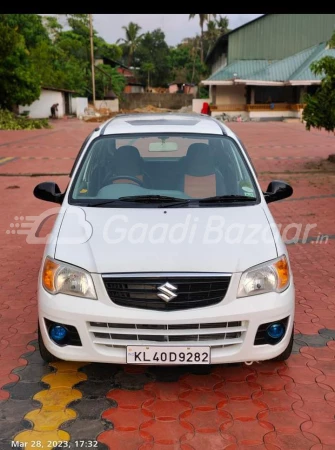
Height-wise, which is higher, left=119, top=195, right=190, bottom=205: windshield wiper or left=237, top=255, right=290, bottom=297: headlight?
left=119, top=195, right=190, bottom=205: windshield wiper

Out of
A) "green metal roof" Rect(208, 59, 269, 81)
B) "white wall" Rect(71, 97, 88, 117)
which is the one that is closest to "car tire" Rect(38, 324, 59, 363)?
"green metal roof" Rect(208, 59, 269, 81)

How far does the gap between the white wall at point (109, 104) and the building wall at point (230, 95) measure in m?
14.7

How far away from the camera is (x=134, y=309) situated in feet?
10.6

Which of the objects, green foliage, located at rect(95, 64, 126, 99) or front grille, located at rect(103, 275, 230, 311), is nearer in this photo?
front grille, located at rect(103, 275, 230, 311)

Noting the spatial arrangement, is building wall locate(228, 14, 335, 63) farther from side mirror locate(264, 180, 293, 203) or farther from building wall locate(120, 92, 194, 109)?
side mirror locate(264, 180, 293, 203)

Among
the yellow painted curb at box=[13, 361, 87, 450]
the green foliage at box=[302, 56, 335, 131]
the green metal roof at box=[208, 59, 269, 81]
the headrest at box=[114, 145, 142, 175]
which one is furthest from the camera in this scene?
the green metal roof at box=[208, 59, 269, 81]

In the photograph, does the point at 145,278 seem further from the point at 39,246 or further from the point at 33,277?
the point at 39,246

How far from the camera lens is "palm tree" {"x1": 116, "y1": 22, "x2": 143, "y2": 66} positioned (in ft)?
268

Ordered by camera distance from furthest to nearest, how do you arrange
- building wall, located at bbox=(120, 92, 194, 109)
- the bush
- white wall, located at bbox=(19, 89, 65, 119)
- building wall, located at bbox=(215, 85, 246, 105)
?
→ building wall, located at bbox=(120, 92, 194, 109) < building wall, located at bbox=(215, 85, 246, 105) < white wall, located at bbox=(19, 89, 65, 119) < the bush

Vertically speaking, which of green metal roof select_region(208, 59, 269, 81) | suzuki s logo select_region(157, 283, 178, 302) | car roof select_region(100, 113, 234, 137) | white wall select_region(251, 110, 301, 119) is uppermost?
green metal roof select_region(208, 59, 269, 81)

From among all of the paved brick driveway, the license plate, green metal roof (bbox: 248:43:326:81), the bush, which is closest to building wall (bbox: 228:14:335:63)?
green metal roof (bbox: 248:43:326:81)

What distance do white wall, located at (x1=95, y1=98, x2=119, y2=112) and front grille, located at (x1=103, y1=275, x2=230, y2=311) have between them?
174 feet
